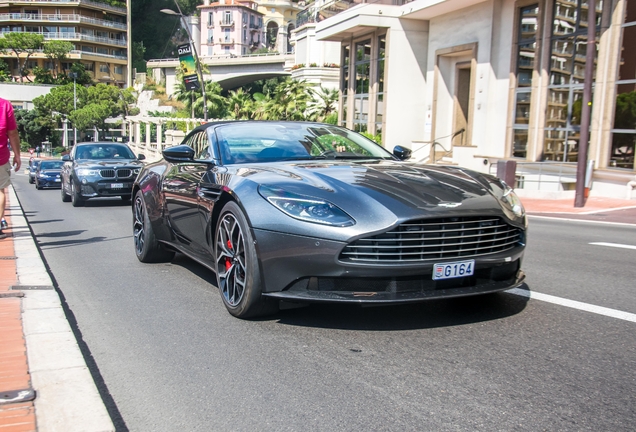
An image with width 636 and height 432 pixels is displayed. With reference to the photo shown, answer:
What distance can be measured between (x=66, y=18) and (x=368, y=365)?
123047mm

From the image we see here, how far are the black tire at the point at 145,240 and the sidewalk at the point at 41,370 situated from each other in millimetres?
1368

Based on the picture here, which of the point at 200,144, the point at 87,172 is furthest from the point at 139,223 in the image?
the point at 87,172

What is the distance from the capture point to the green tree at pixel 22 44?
105 metres

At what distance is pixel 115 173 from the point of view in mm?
15477

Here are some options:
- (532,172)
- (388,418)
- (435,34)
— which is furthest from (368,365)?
(435,34)

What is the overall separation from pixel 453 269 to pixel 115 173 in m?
12.8

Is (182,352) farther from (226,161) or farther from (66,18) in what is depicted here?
(66,18)

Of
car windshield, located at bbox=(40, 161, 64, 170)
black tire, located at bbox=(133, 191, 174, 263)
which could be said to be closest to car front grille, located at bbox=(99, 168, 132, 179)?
black tire, located at bbox=(133, 191, 174, 263)

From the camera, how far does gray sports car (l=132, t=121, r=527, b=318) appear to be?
158 inches

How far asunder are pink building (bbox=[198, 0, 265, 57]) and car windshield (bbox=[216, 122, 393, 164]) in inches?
5422

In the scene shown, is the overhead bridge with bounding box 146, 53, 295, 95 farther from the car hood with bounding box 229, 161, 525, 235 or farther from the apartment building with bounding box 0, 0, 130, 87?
the car hood with bounding box 229, 161, 525, 235

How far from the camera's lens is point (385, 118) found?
31.0m

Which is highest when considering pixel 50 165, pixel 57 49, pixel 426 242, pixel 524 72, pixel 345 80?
pixel 57 49

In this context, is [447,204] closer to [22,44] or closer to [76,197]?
[76,197]
